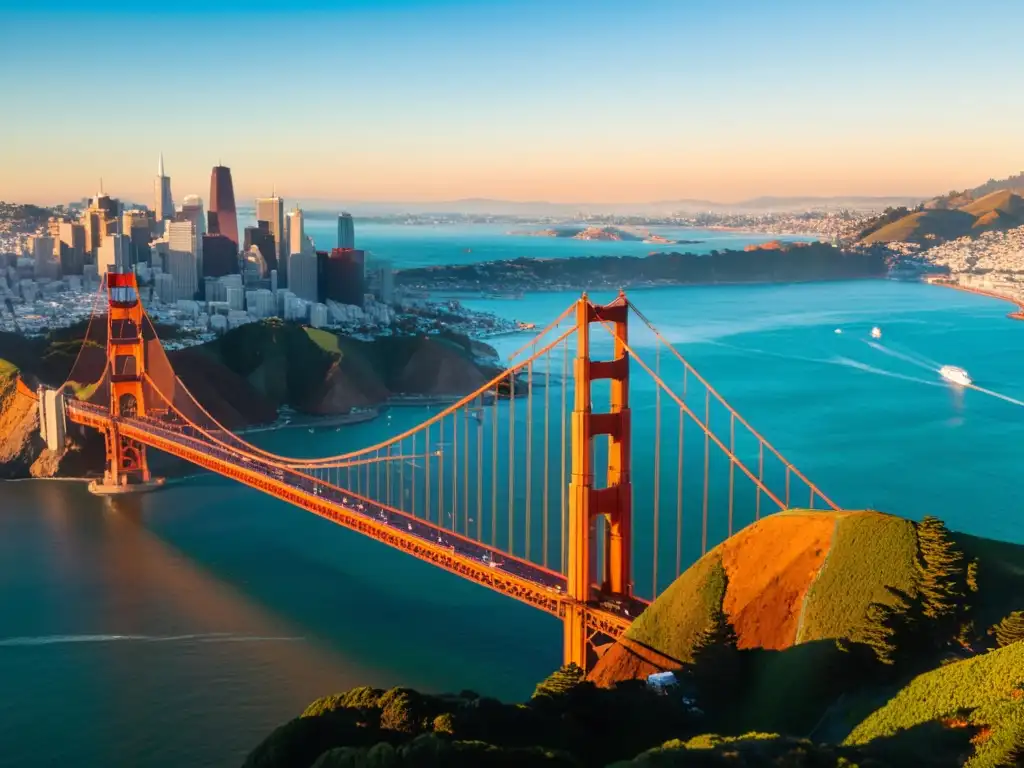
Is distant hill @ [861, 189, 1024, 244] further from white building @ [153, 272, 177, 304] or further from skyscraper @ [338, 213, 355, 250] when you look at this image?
white building @ [153, 272, 177, 304]

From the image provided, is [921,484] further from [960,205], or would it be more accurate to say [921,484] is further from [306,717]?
[960,205]

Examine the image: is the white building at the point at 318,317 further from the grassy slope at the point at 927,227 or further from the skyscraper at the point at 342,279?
the grassy slope at the point at 927,227

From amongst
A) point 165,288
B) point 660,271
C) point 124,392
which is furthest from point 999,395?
point 660,271

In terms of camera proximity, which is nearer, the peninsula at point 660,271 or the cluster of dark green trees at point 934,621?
the cluster of dark green trees at point 934,621

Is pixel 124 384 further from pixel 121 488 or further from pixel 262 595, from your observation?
pixel 262 595

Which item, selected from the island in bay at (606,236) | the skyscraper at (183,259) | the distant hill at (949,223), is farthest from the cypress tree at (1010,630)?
the island in bay at (606,236)
